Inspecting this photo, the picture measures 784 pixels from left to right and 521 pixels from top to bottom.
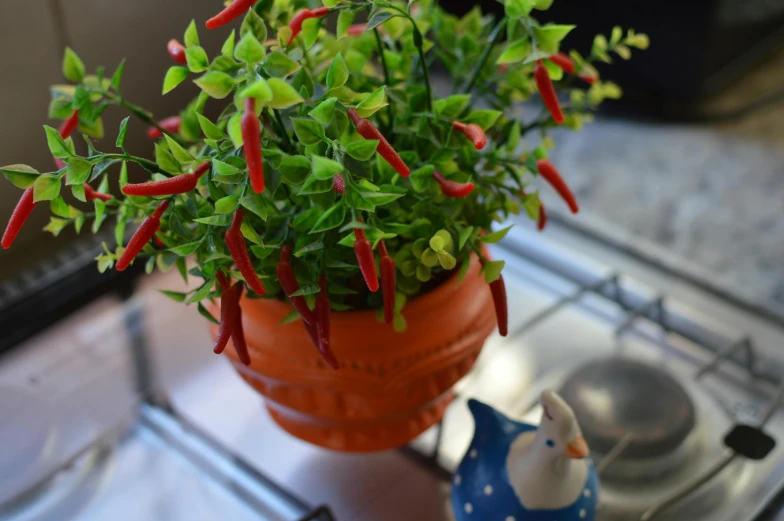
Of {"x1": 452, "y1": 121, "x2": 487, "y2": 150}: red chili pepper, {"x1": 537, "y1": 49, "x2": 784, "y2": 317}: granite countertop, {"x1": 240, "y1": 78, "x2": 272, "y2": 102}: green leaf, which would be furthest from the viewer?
{"x1": 537, "y1": 49, "x2": 784, "y2": 317}: granite countertop

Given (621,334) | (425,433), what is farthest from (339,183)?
(621,334)

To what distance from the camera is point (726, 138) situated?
144 centimetres

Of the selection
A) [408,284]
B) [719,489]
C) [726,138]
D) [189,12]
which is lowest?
[726,138]

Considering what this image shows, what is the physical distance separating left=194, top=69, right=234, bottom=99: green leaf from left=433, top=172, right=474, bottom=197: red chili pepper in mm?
136

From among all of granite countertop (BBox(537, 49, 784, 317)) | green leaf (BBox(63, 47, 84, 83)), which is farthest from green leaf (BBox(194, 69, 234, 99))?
granite countertop (BBox(537, 49, 784, 317))

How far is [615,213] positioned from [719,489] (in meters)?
0.70

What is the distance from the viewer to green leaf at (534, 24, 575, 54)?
0.43 metres

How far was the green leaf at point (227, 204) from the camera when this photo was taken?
0.38 meters

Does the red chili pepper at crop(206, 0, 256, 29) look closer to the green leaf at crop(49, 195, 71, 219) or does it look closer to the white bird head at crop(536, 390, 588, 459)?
the green leaf at crop(49, 195, 71, 219)

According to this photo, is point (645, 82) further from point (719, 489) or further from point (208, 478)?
point (208, 478)

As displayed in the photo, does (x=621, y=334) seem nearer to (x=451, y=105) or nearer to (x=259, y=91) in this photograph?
(x=451, y=105)

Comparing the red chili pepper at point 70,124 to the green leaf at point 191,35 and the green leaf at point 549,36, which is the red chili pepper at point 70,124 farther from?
the green leaf at point 549,36

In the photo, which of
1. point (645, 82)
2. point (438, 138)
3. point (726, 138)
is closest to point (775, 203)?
point (726, 138)

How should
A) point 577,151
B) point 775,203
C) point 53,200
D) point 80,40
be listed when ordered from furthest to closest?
point 577,151 → point 775,203 → point 80,40 → point 53,200
